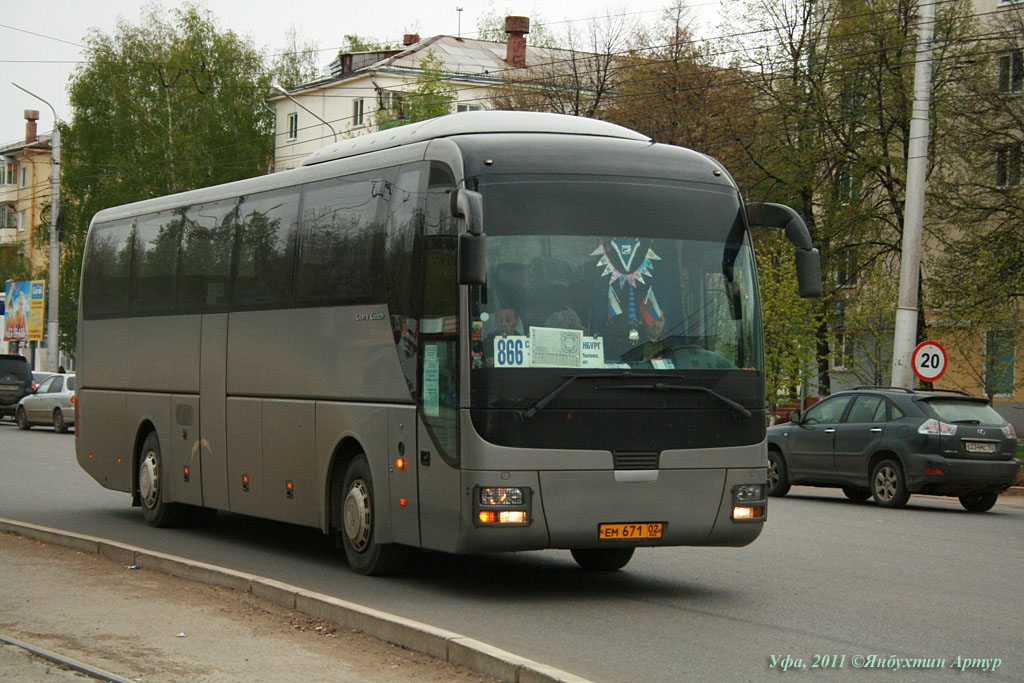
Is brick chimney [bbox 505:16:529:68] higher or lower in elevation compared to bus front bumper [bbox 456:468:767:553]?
higher

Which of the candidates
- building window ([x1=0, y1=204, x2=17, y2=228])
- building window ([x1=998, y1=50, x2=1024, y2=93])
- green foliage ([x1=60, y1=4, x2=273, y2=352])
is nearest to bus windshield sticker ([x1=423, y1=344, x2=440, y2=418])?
building window ([x1=998, y1=50, x2=1024, y2=93])

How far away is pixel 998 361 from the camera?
37.7 m

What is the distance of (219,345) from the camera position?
567 inches

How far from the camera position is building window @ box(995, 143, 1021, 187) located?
123ft

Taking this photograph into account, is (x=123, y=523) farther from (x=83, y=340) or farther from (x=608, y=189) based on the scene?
(x=608, y=189)

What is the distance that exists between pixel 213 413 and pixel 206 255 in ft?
5.34

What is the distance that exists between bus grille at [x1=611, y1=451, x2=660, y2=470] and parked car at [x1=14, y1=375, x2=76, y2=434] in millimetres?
31638

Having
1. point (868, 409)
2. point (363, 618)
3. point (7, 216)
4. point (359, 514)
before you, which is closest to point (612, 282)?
point (359, 514)

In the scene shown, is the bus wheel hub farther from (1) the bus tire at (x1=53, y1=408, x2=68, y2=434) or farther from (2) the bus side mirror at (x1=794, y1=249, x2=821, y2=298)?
(1) the bus tire at (x1=53, y1=408, x2=68, y2=434)

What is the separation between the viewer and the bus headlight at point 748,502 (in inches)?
425

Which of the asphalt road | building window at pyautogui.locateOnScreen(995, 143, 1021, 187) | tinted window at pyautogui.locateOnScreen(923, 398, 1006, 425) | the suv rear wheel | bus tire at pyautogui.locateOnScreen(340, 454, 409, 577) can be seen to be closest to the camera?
the asphalt road

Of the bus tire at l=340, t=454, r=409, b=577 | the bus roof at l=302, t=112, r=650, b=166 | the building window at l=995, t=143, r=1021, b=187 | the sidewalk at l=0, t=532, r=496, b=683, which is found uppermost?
the building window at l=995, t=143, r=1021, b=187

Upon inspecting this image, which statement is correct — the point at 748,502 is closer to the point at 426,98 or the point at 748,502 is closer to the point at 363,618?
the point at 363,618

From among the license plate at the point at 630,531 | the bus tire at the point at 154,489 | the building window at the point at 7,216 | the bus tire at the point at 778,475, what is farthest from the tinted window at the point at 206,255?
the building window at the point at 7,216
